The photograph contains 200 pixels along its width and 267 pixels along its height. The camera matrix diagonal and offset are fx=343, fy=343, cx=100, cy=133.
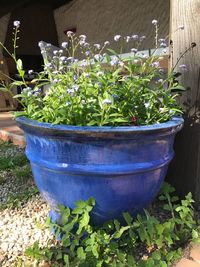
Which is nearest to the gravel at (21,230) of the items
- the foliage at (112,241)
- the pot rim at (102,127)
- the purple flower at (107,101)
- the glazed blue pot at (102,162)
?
the foliage at (112,241)

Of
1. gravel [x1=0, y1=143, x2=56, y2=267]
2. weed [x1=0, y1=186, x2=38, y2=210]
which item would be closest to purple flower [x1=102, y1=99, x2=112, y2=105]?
gravel [x1=0, y1=143, x2=56, y2=267]

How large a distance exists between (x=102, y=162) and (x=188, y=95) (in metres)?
0.75

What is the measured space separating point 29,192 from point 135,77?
1.12 m

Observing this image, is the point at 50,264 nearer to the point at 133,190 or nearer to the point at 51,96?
the point at 133,190

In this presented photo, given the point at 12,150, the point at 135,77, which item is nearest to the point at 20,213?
the point at 135,77

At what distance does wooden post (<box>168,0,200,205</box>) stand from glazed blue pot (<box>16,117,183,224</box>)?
0.35 meters

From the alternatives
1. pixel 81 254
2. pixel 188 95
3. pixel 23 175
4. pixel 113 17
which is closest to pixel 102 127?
pixel 81 254

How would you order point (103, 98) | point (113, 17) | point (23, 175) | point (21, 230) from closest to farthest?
point (103, 98)
point (21, 230)
point (23, 175)
point (113, 17)

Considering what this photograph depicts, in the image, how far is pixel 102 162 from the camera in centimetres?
138

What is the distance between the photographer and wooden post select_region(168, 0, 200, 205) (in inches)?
71.7

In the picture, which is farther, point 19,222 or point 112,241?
point 19,222

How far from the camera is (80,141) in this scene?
1358 millimetres

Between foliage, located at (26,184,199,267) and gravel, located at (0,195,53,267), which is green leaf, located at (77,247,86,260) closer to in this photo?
foliage, located at (26,184,199,267)

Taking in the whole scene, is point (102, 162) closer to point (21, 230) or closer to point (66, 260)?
point (66, 260)
